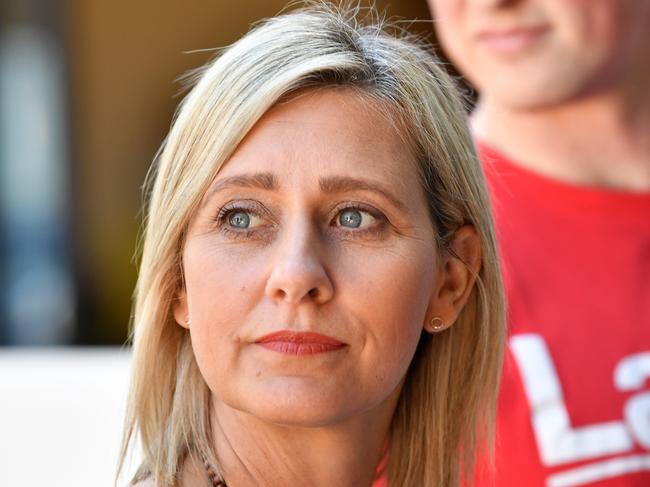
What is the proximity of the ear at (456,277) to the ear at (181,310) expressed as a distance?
40 cm

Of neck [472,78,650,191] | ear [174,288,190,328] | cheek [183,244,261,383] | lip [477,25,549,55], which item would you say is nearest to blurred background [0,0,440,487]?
neck [472,78,650,191]

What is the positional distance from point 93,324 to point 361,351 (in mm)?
5804

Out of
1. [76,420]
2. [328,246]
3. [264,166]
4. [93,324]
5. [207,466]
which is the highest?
[264,166]

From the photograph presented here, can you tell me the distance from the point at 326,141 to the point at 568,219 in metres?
0.99

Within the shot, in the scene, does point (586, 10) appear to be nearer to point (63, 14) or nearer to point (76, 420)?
point (76, 420)

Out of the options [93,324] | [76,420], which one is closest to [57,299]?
[93,324]

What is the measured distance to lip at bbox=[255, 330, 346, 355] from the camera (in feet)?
5.47

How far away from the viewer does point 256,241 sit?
1.72 meters

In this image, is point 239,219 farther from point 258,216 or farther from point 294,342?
point 294,342

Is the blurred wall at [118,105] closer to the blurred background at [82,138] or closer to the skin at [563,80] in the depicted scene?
the blurred background at [82,138]

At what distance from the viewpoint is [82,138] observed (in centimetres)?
755

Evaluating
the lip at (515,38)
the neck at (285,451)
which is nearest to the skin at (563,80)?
the lip at (515,38)

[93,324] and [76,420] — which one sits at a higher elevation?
[76,420]

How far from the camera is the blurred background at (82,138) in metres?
7.12
